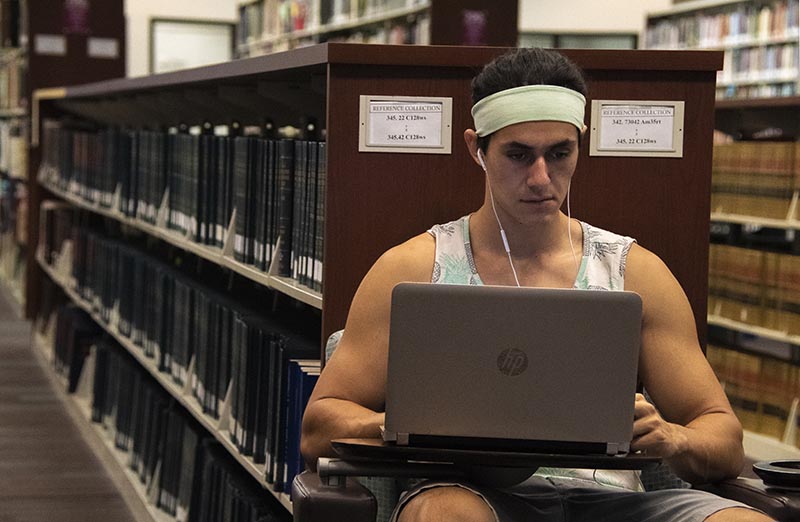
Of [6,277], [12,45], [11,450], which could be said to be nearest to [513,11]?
[11,450]

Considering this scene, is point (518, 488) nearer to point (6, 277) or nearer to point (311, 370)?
point (311, 370)

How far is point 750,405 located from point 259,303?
2593mm

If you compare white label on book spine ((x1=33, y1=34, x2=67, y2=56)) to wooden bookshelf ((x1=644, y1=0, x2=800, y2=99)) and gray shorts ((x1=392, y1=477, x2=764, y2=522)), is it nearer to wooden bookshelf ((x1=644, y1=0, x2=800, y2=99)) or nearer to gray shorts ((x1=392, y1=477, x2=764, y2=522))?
wooden bookshelf ((x1=644, y1=0, x2=800, y2=99))

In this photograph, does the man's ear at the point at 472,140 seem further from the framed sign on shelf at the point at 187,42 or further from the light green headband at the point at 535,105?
the framed sign on shelf at the point at 187,42

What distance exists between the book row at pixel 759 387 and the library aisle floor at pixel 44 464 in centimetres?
253

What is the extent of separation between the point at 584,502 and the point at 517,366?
0.37m

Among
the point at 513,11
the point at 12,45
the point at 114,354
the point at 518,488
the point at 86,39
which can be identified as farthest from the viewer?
the point at 12,45

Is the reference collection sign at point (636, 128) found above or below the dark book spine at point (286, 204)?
above

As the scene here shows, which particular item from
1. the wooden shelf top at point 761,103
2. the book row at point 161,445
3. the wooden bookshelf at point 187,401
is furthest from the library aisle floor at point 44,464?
the wooden shelf top at point 761,103

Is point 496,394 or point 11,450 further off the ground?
point 496,394

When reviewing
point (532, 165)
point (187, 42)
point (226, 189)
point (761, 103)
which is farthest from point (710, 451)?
point (187, 42)

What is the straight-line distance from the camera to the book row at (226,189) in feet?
9.49

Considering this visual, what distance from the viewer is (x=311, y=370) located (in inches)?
111

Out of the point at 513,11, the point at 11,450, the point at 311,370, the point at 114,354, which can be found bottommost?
the point at 11,450
